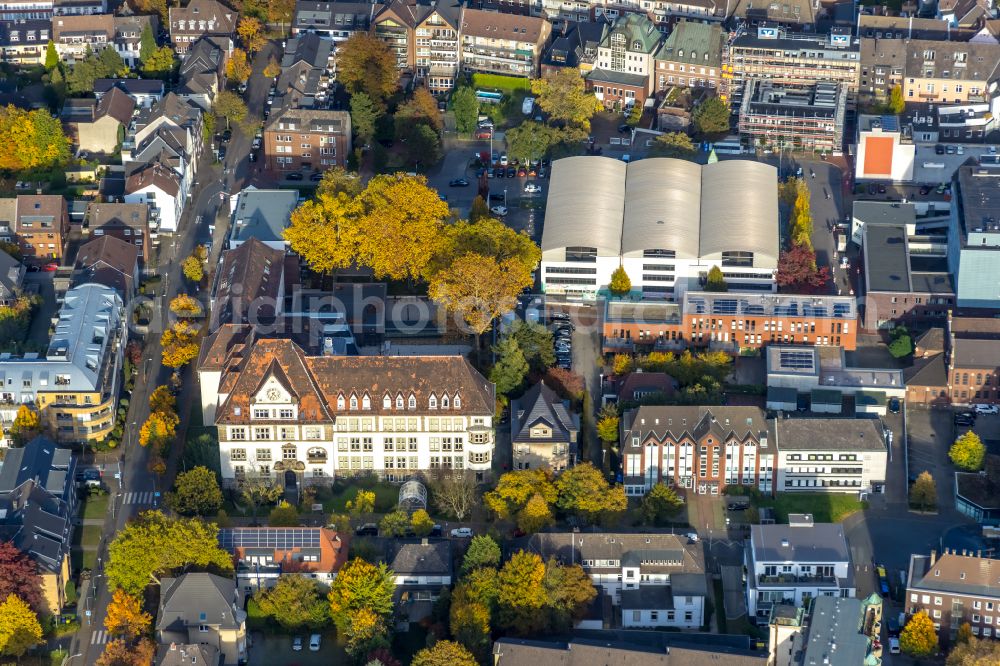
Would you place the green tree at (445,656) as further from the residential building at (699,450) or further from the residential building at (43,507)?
the residential building at (43,507)

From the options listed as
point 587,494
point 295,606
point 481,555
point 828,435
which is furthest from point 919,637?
point 295,606

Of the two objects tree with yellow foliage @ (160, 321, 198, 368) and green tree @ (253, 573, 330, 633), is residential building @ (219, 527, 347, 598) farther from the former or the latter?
tree with yellow foliage @ (160, 321, 198, 368)

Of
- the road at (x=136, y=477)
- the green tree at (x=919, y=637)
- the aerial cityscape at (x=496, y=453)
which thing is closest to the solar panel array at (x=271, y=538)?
the aerial cityscape at (x=496, y=453)

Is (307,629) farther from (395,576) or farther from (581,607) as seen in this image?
(581,607)

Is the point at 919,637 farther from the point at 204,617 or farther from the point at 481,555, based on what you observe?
the point at 204,617

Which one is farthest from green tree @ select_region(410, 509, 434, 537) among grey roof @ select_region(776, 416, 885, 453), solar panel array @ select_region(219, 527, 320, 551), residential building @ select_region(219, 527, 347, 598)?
grey roof @ select_region(776, 416, 885, 453)
